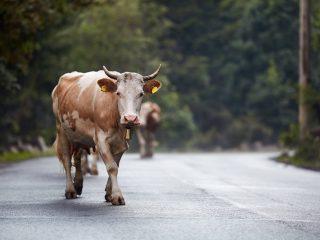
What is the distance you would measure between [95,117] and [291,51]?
2261 inches

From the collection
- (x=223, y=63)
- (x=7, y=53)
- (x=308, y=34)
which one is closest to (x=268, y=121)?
(x=223, y=63)

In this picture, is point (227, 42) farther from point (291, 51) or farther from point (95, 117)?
point (95, 117)

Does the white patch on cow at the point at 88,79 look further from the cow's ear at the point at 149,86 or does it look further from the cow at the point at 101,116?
the cow's ear at the point at 149,86

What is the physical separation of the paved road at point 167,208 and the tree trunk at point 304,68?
31.2 ft

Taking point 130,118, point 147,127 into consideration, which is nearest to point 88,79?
point 130,118

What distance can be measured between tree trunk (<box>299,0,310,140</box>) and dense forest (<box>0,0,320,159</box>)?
10818mm

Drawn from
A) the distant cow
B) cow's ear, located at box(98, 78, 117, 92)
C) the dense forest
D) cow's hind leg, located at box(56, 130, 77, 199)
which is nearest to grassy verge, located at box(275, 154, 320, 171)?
the distant cow

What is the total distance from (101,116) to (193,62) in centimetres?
6324

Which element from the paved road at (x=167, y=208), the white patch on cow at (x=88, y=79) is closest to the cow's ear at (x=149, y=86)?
the white patch on cow at (x=88, y=79)

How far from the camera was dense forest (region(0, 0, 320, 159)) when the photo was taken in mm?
46094

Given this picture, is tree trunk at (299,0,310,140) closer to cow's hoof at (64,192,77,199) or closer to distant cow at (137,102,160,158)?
distant cow at (137,102,160,158)

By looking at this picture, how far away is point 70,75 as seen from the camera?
17875 millimetres

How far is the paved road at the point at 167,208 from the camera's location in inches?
455

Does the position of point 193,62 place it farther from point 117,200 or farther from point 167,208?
point 167,208
